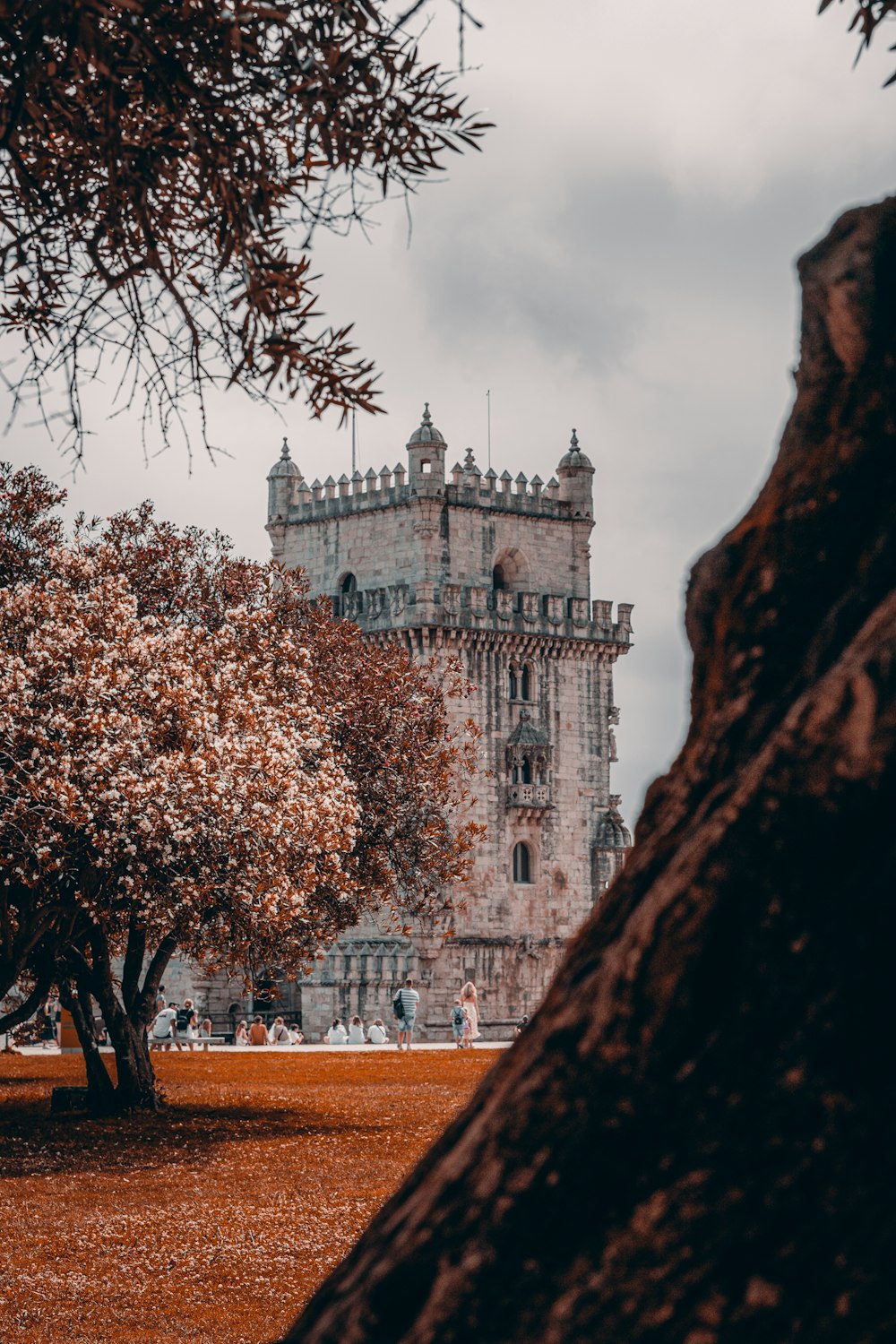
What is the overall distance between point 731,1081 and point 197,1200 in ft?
45.0

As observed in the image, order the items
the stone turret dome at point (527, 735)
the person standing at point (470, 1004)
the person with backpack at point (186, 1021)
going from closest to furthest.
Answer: the person standing at point (470, 1004), the person with backpack at point (186, 1021), the stone turret dome at point (527, 735)

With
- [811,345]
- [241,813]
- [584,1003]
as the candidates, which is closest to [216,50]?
[811,345]

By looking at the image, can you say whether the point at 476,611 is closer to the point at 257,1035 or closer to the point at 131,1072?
the point at 257,1035

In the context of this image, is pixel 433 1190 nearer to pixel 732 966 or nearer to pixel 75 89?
pixel 732 966

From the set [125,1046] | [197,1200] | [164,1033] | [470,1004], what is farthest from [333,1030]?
[197,1200]

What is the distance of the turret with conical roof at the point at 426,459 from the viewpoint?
238 ft

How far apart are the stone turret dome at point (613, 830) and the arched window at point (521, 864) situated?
338 centimetres

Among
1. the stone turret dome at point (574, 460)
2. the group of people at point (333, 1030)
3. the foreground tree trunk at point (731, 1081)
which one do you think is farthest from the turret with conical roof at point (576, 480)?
the foreground tree trunk at point (731, 1081)

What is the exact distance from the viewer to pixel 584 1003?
3.29m

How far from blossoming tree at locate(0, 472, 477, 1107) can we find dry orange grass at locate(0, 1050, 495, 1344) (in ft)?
7.01

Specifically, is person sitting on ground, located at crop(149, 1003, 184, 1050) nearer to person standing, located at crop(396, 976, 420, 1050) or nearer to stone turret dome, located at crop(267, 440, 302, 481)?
person standing, located at crop(396, 976, 420, 1050)

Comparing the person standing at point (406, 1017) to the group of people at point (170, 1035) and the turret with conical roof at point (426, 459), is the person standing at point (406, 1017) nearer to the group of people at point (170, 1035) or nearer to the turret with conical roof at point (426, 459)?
the group of people at point (170, 1035)

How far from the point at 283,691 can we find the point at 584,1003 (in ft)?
73.9

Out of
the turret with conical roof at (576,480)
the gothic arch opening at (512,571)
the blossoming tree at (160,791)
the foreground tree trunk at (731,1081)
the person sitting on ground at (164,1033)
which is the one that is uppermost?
the turret with conical roof at (576,480)
